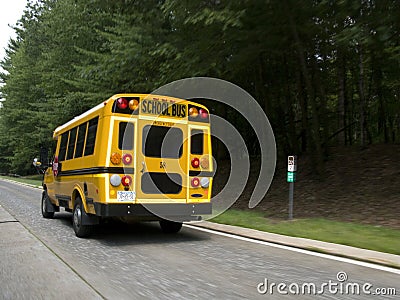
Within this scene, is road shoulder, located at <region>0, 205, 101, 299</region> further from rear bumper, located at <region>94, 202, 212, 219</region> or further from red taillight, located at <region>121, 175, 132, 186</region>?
red taillight, located at <region>121, 175, 132, 186</region>

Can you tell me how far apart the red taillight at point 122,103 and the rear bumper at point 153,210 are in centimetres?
187

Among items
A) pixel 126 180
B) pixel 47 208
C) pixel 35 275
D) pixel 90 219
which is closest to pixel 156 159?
pixel 126 180

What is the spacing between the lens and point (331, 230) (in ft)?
29.9

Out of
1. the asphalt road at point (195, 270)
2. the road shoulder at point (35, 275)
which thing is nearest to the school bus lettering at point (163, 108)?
the asphalt road at point (195, 270)

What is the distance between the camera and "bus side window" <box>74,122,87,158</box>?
8.80m

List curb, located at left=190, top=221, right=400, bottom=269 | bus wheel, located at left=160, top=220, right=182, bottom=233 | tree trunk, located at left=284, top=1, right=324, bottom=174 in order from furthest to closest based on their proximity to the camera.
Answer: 1. tree trunk, located at left=284, top=1, right=324, bottom=174
2. bus wheel, located at left=160, top=220, right=182, bottom=233
3. curb, located at left=190, top=221, right=400, bottom=269

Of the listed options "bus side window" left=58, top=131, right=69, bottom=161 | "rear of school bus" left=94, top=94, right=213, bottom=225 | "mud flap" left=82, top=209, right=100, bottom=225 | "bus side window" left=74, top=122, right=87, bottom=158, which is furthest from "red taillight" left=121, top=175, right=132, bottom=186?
"bus side window" left=58, top=131, right=69, bottom=161

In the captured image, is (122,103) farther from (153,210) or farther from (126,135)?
(153,210)

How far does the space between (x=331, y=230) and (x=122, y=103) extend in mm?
5403

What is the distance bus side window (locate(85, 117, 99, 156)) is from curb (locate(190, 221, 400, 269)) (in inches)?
141

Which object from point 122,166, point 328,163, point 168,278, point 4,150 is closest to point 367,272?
point 168,278

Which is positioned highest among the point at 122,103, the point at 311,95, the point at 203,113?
the point at 311,95

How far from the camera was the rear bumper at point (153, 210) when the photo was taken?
7465mm

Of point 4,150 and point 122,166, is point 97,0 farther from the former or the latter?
point 4,150
